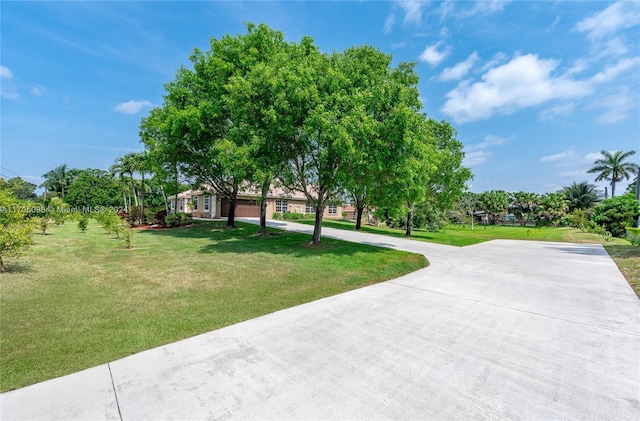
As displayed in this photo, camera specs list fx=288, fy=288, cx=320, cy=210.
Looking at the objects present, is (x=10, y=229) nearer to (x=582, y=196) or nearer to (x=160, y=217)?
(x=160, y=217)

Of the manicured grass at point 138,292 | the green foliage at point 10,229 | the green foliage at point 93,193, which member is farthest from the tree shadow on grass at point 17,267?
the green foliage at point 93,193

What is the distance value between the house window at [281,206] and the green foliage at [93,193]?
2904cm

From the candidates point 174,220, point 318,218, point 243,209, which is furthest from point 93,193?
point 318,218

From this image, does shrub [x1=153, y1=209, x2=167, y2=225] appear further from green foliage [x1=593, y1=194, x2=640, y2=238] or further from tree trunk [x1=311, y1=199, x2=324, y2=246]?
green foliage [x1=593, y1=194, x2=640, y2=238]

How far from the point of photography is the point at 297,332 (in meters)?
4.33

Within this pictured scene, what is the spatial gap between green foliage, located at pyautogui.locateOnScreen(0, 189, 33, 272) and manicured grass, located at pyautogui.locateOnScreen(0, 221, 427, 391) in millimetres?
594

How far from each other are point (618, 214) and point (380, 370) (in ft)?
102

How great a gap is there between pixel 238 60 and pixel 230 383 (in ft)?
52.9

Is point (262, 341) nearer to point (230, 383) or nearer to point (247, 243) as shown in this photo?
point (230, 383)

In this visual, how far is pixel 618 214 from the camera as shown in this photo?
23.4 meters

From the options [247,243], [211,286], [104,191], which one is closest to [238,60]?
[247,243]

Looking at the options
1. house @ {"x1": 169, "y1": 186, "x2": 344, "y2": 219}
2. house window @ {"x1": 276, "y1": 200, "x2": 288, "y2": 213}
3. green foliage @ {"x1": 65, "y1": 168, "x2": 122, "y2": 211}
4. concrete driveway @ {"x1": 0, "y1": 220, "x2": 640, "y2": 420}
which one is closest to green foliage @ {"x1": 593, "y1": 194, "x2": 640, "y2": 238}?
house @ {"x1": 169, "y1": 186, "x2": 344, "y2": 219}

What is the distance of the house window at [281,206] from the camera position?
3572 centimetres

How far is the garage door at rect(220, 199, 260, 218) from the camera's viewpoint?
→ 107 feet
